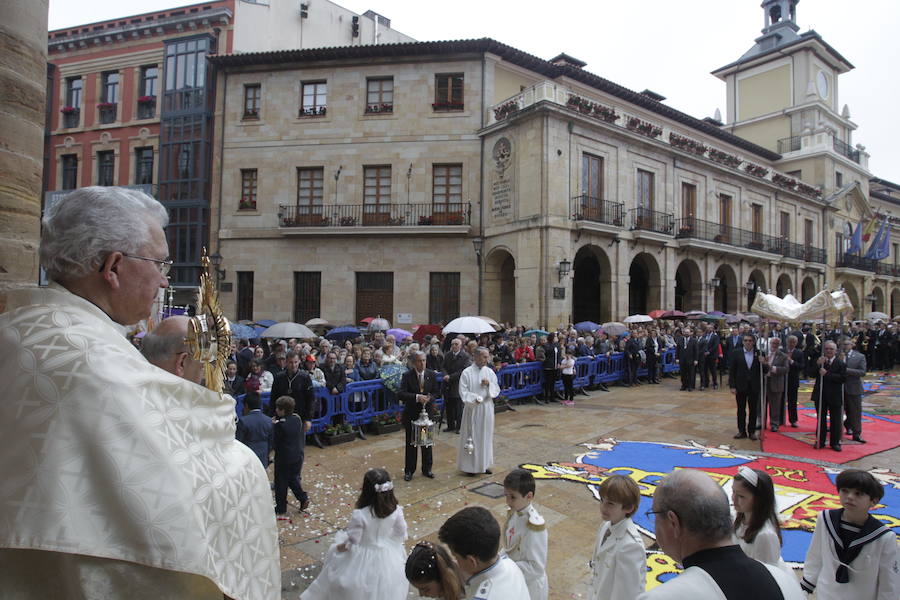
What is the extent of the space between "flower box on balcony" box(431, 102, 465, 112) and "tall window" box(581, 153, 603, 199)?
593cm

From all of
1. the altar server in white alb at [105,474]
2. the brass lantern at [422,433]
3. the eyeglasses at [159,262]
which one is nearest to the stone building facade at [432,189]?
the brass lantern at [422,433]

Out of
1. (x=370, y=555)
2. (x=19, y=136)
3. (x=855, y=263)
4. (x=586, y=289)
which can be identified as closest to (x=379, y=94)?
(x=586, y=289)

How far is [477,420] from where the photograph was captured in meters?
7.80

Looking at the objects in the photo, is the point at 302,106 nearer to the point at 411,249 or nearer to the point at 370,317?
the point at 411,249

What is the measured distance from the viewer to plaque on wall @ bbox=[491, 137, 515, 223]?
22.0 m

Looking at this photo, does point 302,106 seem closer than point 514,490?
No

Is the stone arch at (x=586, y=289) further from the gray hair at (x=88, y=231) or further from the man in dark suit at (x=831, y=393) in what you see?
the gray hair at (x=88, y=231)

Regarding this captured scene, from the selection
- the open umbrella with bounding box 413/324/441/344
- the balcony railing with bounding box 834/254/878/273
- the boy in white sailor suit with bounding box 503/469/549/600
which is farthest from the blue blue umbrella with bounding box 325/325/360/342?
the balcony railing with bounding box 834/254/878/273

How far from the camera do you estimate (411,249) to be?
2344 cm

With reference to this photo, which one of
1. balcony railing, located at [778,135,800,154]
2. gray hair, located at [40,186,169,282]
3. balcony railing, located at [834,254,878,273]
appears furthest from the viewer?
balcony railing, located at [778,135,800,154]

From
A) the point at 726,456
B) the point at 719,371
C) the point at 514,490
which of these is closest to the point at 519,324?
the point at 719,371

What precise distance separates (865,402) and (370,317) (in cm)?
1760

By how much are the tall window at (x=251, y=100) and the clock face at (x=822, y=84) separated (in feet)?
125

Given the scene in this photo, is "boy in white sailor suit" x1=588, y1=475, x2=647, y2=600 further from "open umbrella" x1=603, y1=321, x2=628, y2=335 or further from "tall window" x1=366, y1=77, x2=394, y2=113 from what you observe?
"tall window" x1=366, y1=77, x2=394, y2=113
